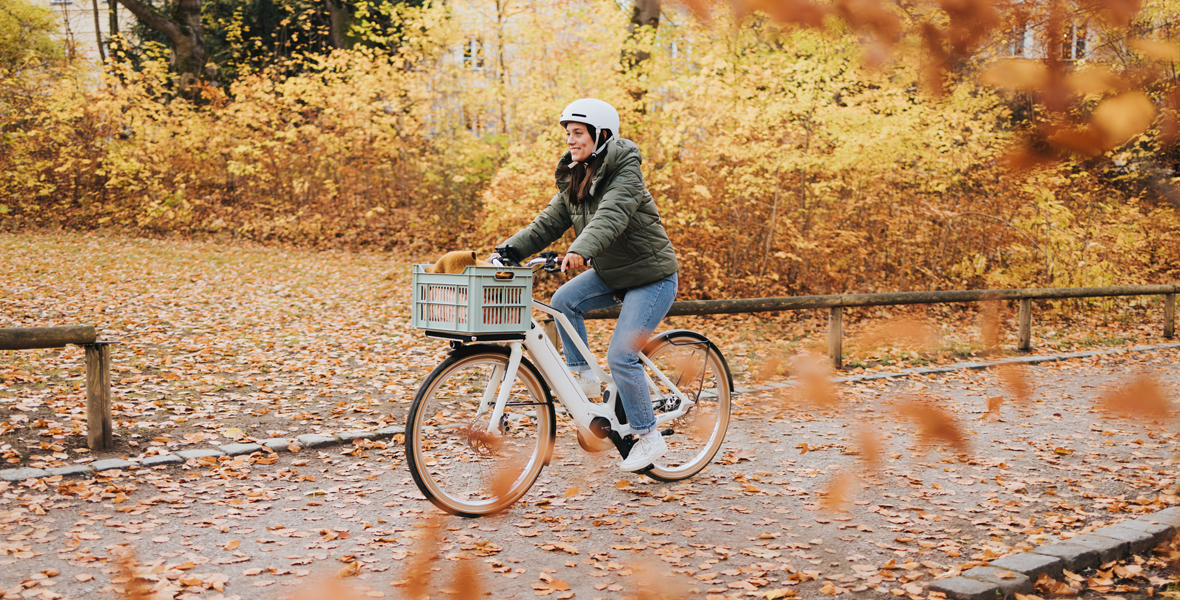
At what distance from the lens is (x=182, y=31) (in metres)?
23.6

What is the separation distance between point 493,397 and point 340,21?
22.8m

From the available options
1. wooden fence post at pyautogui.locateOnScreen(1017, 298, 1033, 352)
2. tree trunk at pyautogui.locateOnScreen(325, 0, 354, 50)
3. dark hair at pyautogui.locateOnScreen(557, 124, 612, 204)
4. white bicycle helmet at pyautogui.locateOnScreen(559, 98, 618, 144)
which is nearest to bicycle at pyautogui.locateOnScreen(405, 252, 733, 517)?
dark hair at pyautogui.locateOnScreen(557, 124, 612, 204)

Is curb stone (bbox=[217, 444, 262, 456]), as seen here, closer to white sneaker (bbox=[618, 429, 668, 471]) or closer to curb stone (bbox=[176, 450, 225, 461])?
curb stone (bbox=[176, 450, 225, 461])

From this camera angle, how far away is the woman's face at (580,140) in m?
4.34

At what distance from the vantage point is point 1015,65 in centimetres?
159

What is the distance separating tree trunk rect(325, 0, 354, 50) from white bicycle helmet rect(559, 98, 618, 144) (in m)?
21.8

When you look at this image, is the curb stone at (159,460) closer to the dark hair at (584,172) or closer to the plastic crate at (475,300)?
the plastic crate at (475,300)

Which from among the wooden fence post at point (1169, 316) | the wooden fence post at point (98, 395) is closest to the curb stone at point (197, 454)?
the wooden fence post at point (98, 395)

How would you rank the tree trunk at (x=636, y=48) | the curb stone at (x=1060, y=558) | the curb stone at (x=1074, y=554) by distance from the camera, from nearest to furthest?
1. the curb stone at (x=1060, y=558)
2. the curb stone at (x=1074, y=554)
3. the tree trunk at (x=636, y=48)

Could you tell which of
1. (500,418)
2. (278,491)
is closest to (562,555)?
(500,418)

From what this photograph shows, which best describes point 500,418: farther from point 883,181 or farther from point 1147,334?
point 1147,334

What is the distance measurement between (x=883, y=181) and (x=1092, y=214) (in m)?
3.77

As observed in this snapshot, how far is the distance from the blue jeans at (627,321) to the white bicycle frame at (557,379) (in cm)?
6

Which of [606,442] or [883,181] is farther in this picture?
[883,181]
